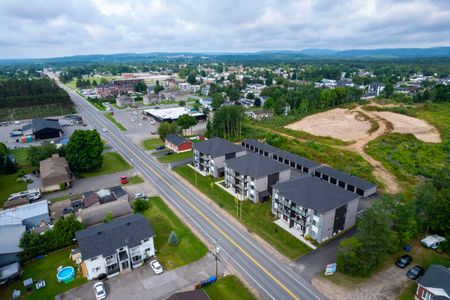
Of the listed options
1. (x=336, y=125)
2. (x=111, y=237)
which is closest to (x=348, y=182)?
(x=111, y=237)

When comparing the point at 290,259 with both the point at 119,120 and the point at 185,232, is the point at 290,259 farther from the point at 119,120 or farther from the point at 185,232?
the point at 119,120

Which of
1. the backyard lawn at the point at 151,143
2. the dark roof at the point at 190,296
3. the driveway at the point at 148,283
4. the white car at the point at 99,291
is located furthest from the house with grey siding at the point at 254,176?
the backyard lawn at the point at 151,143

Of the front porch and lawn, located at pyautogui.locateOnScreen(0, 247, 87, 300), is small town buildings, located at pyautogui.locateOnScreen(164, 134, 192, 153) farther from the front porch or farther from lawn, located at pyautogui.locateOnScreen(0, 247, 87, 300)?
lawn, located at pyautogui.locateOnScreen(0, 247, 87, 300)

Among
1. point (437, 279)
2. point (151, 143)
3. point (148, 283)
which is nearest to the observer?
point (437, 279)

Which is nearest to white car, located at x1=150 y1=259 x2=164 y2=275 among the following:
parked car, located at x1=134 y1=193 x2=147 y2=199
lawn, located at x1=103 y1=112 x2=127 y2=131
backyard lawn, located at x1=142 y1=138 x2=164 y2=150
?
parked car, located at x1=134 y1=193 x2=147 y2=199

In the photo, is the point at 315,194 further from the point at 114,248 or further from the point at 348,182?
the point at 114,248
